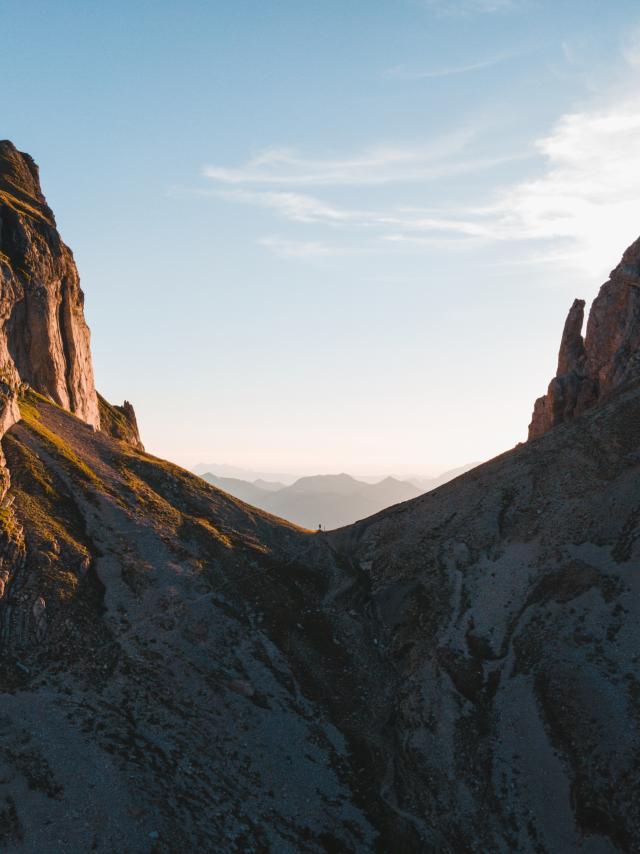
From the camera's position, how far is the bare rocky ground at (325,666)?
139ft

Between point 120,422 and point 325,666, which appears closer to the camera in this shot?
point 325,666

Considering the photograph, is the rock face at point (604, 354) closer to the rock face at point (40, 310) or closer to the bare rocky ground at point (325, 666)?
the bare rocky ground at point (325, 666)

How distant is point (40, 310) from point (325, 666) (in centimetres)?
7805

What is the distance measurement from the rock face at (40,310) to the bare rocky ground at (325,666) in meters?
19.5

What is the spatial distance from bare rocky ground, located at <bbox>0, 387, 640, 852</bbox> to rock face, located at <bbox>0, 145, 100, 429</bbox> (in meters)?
19.5

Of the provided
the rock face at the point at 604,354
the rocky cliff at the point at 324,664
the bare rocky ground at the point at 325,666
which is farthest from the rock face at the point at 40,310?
the rock face at the point at 604,354

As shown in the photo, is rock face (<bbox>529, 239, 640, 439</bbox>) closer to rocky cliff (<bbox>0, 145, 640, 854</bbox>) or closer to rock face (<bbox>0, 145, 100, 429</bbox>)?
rocky cliff (<bbox>0, 145, 640, 854</bbox>)

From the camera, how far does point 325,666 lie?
61781mm

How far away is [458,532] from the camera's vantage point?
77.4 m

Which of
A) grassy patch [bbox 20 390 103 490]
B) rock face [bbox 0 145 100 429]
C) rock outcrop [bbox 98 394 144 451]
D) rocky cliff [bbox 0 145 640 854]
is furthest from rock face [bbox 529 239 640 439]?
rock outcrop [bbox 98 394 144 451]

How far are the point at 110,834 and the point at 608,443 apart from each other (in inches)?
2616

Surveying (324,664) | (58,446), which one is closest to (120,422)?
(58,446)

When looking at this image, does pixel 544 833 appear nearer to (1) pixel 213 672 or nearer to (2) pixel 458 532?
(1) pixel 213 672

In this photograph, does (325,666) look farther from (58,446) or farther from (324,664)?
(58,446)
